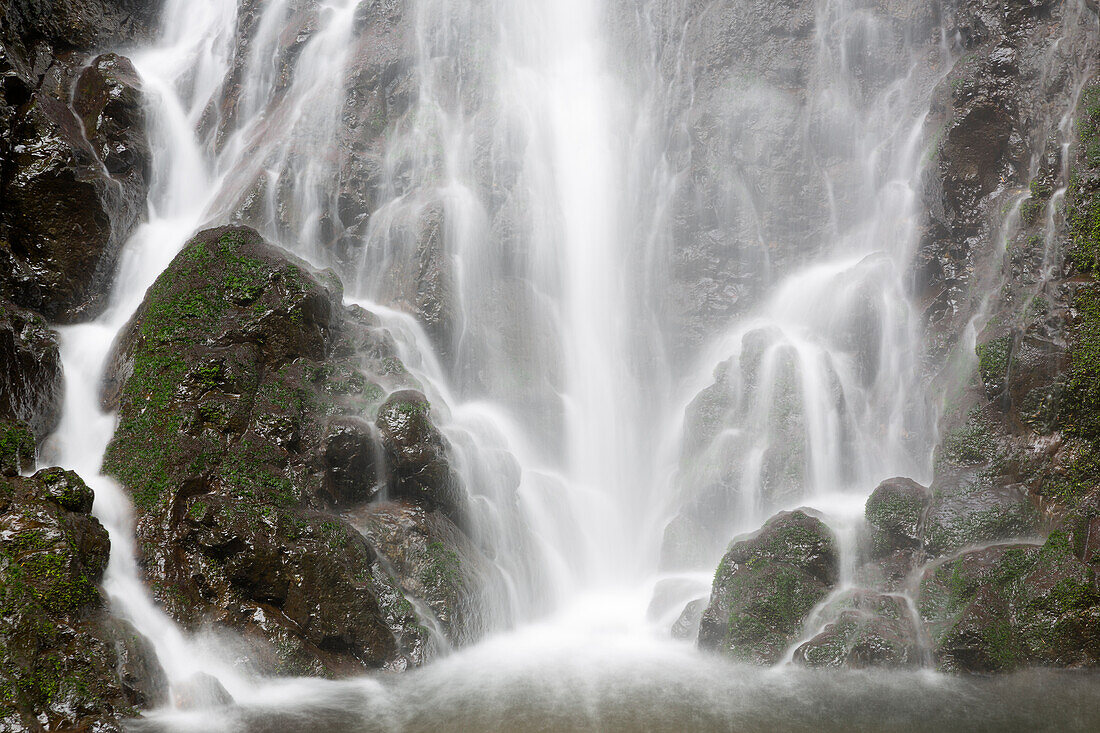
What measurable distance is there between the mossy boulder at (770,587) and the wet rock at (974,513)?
1729 mm

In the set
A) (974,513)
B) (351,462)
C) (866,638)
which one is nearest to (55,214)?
(351,462)

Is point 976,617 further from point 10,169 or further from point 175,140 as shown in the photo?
point 175,140

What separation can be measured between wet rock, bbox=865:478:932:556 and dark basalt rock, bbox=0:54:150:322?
17.0 metres

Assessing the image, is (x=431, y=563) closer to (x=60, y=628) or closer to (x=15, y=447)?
(x=60, y=628)

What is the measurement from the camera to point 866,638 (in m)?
12.0

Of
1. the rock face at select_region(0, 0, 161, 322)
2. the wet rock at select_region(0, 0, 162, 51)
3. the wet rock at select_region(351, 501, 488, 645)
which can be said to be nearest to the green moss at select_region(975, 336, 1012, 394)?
the wet rock at select_region(351, 501, 488, 645)

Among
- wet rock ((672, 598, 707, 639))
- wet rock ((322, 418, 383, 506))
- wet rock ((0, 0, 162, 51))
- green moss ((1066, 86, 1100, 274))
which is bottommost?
wet rock ((672, 598, 707, 639))

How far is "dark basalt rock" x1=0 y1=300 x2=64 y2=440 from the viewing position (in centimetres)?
1304

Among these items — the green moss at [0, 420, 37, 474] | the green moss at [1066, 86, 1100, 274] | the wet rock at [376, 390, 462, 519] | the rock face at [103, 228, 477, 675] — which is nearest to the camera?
the green moss at [0, 420, 37, 474]

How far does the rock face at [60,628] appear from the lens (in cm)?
862

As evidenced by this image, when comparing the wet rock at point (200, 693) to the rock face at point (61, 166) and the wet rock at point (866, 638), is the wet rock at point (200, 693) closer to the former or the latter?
the wet rock at point (866, 638)

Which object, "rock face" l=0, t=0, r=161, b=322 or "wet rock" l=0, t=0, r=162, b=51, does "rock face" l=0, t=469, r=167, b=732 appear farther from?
"wet rock" l=0, t=0, r=162, b=51

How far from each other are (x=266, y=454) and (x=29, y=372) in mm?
4494

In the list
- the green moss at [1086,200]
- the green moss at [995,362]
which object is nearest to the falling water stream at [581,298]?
the green moss at [995,362]
